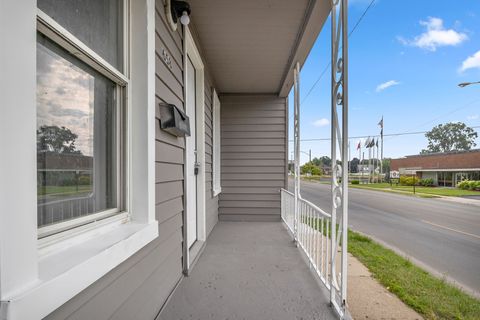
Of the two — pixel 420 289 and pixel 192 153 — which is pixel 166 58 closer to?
pixel 192 153

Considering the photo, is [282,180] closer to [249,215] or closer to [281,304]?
[249,215]

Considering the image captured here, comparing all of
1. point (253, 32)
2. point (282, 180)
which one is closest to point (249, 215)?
point (282, 180)

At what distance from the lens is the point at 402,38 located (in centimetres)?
958

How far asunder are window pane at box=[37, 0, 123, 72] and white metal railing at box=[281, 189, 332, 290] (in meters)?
1.78

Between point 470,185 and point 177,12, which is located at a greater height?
point 177,12

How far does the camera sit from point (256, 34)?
8.48 ft

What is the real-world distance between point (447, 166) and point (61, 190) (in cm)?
3000

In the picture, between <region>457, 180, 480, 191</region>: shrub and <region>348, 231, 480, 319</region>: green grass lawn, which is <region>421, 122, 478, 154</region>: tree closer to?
<region>457, 180, 480, 191</region>: shrub

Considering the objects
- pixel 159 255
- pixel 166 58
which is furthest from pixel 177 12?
pixel 159 255

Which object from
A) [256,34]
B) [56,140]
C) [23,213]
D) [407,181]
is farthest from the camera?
[407,181]

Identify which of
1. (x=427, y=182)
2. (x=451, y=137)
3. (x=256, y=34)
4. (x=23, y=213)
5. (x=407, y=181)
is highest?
(x=451, y=137)

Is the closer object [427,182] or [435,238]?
[435,238]

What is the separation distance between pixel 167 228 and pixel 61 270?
99 centimetres

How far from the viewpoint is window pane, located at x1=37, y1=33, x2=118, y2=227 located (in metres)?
0.75
